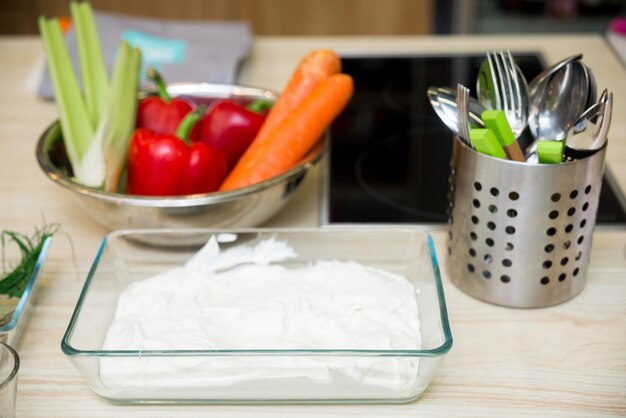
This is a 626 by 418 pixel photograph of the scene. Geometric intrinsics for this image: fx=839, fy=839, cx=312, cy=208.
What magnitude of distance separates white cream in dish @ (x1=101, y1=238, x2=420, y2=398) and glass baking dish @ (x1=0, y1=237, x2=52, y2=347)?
0.29ft

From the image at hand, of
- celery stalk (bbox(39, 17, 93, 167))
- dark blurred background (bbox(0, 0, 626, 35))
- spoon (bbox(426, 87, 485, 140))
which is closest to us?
spoon (bbox(426, 87, 485, 140))

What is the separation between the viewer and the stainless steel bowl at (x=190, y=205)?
88 centimetres

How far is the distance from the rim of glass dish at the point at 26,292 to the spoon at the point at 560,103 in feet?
1.69

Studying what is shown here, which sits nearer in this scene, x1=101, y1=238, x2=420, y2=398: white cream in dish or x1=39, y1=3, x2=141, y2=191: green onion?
x1=101, y1=238, x2=420, y2=398: white cream in dish

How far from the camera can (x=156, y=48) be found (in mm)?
1425

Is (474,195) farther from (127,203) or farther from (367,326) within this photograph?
(127,203)

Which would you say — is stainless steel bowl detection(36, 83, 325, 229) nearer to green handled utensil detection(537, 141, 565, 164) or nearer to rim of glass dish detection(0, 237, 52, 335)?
rim of glass dish detection(0, 237, 52, 335)

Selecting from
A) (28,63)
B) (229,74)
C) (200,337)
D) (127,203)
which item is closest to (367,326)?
(200,337)

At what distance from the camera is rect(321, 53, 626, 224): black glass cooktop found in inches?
40.3

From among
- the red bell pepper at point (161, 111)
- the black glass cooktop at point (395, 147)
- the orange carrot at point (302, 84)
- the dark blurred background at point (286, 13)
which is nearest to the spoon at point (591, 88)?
the black glass cooktop at point (395, 147)

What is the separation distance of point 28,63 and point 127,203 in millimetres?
726

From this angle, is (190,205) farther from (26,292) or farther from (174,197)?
(26,292)

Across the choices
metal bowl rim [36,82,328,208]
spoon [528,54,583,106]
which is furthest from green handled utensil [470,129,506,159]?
metal bowl rim [36,82,328,208]

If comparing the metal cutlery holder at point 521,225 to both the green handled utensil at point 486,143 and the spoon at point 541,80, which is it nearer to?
the green handled utensil at point 486,143
